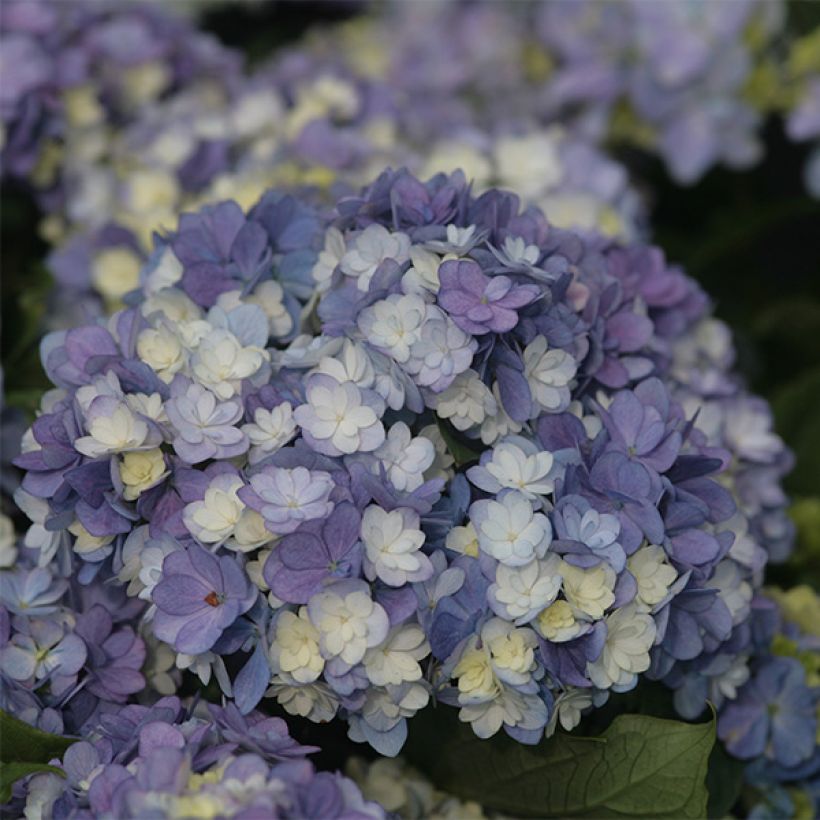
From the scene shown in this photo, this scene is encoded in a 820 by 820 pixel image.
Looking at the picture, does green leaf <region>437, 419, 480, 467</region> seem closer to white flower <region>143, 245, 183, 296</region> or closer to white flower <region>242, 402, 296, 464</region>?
white flower <region>242, 402, 296, 464</region>

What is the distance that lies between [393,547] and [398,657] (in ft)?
0.16

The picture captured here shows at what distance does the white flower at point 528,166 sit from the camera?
2.87ft

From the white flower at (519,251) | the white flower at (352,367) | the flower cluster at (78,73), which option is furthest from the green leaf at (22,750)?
the flower cluster at (78,73)

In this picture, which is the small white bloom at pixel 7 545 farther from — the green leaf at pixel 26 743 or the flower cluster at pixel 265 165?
the flower cluster at pixel 265 165

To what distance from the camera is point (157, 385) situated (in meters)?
0.57

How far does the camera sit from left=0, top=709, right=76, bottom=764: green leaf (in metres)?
0.54

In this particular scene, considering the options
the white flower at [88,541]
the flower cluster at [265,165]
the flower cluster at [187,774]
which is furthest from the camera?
the flower cluster at [265,165]

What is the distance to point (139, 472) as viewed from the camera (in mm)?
547

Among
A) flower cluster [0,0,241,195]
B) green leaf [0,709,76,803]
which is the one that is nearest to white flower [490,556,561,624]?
green leaf [0,709,76,803]

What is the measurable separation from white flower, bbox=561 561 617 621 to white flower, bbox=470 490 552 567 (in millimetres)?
19

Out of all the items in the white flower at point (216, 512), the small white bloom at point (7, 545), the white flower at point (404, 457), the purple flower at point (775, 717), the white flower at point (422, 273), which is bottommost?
the small white bloom at point (7, 545)

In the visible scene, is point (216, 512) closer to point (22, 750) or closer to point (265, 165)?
point (22, 750)

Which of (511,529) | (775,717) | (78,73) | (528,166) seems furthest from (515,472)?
(78,73)

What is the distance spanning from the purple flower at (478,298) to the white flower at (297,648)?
0.15 metres
